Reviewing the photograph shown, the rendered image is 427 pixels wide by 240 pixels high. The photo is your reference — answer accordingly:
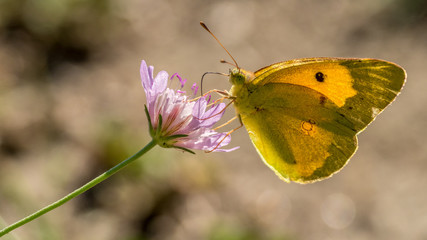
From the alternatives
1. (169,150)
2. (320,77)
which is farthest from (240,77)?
(169,150)

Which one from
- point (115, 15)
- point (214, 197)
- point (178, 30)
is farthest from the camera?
point (178, 30)

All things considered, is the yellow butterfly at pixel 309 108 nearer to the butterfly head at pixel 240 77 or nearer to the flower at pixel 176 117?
the butterfly head at pixel 240 77

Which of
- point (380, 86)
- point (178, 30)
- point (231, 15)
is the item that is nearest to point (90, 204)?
point (380, 86)

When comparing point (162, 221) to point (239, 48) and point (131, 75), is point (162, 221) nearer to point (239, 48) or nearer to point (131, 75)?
point (131, 75)

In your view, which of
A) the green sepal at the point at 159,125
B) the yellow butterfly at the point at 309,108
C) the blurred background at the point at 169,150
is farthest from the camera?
the blurred background at the point at 169,150

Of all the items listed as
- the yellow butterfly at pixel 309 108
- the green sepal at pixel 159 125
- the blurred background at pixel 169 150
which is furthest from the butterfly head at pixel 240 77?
the blurred background at pixel 169 150

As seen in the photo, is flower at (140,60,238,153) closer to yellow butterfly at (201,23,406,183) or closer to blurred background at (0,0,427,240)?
yellow butterfly at (201,23,406,183)

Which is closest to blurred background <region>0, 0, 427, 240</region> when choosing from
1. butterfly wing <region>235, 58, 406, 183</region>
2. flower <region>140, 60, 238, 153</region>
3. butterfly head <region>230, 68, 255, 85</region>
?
butterfly wing <region>235, 58, 406, 183</region>
